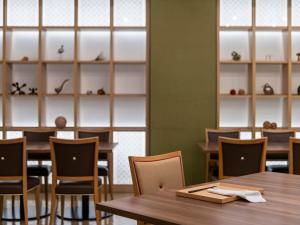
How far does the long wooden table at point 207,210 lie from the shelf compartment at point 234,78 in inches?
170

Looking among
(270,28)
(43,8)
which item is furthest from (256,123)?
(43,8)

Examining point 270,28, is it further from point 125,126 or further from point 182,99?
point 125,126

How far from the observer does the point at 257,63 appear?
6.55 m

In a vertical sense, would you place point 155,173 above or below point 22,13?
below

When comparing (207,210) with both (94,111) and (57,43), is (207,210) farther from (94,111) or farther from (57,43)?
(57,43)

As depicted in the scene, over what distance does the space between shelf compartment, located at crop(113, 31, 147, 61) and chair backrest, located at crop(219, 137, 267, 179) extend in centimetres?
275

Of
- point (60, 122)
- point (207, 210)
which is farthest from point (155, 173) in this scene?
point (60, 122)

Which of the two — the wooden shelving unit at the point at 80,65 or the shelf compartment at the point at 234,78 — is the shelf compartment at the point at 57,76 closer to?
the wooden shelving unit at the point at 80,65

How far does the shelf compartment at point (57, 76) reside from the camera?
683 centimetres

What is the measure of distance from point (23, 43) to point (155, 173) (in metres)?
4.68

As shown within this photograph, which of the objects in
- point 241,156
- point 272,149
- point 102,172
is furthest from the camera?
point 102,172

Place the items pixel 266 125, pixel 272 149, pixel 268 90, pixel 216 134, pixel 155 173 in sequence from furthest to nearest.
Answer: pixel 268 90 → pixel 266 125 → pixel 216 134 → pixel 272 149 → pixel 155 173

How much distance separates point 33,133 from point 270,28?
11.7 ft

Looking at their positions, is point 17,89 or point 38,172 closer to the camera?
point 38,172
